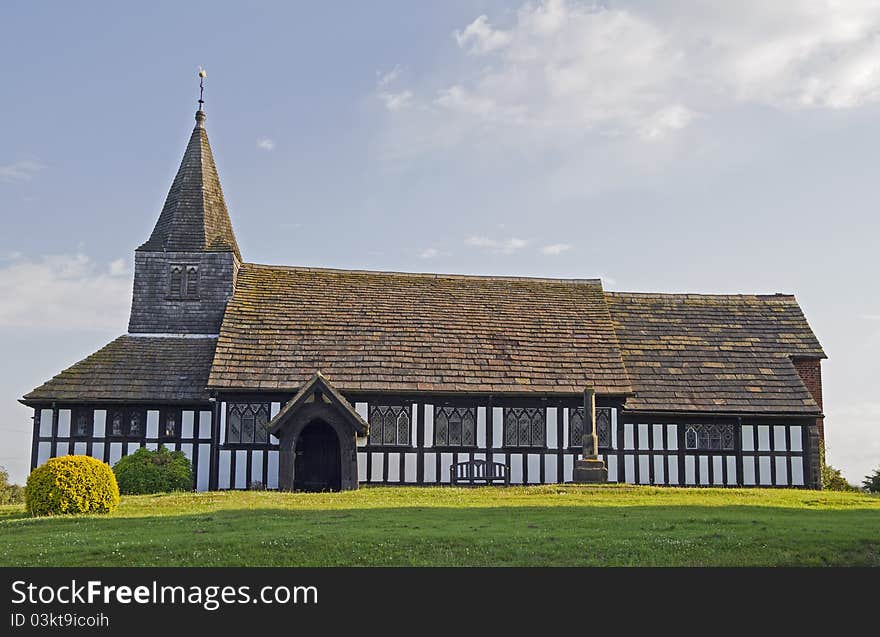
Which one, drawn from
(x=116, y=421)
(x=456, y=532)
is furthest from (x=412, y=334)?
(x=456, y=532)

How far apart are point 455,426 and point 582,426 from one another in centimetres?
422

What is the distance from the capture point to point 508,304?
38.2m

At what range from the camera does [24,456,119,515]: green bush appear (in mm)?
22531

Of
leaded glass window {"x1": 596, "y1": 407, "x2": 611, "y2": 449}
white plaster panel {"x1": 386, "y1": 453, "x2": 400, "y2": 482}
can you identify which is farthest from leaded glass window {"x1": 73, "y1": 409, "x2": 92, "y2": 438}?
leaded glass window {"x1": 596, "y1": 407, "x2": 611, "y2": 449}

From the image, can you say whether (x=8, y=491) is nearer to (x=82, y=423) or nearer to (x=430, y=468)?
(x=82, y=423)

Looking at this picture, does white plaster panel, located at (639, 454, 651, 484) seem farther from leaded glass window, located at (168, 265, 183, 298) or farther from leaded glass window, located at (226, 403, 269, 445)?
leaded glass window, located at (168, 265, 183, 298)

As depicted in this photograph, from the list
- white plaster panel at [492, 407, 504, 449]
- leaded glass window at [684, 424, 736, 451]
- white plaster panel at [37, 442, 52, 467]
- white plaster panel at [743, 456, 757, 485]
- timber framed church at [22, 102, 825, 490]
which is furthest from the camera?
leaded glass window at [684, 424, 736, 451]

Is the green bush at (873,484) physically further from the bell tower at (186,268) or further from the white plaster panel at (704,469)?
the bell tower at (186,268)

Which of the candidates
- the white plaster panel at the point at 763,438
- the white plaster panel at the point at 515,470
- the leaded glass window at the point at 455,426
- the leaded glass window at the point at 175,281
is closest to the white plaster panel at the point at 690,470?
the white plaster panel at the point at 763,438

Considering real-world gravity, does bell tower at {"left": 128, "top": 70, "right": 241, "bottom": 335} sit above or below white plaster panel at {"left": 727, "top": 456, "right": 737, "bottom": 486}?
above

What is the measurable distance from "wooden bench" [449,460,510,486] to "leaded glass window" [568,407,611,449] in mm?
2552

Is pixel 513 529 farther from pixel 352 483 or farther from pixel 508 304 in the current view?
pixel 508 304

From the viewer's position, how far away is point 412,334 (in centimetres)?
3494
